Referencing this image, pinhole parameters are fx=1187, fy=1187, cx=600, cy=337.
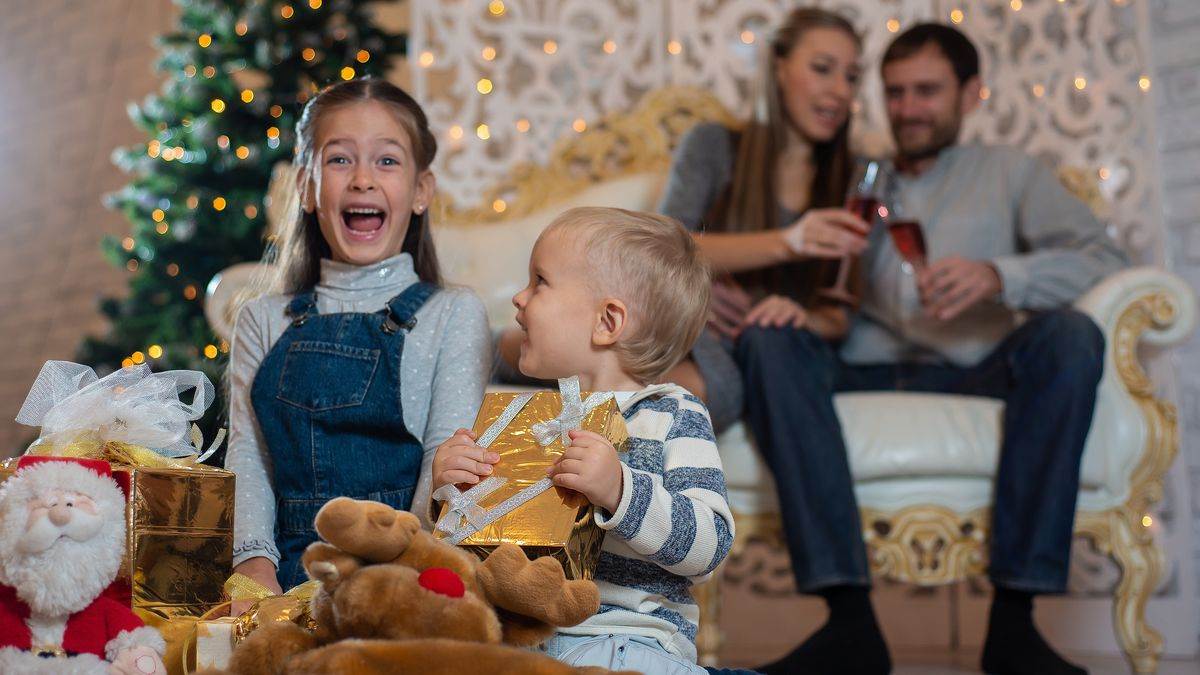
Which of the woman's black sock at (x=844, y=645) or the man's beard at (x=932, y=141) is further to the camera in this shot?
the man's beard at (x=932, y=141)

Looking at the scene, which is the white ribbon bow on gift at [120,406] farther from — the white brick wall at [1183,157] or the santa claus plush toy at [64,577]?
the white brick wall at [1183,157]

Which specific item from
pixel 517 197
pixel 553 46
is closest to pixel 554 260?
pixel 517 197

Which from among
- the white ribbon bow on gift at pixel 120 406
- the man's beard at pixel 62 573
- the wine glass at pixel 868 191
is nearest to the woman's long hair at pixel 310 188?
the white ribbon bow on gift at pixel 120 406

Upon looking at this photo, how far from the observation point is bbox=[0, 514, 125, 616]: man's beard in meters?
0.94

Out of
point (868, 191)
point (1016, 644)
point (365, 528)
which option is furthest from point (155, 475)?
point (1016, 644)

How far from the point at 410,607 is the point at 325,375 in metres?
0.56

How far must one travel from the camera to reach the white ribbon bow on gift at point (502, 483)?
980 millimetres

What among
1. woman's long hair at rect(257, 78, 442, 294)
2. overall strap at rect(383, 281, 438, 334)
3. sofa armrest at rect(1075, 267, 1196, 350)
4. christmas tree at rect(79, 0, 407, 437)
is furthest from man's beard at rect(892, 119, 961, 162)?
overall strap at rect(383, 281, 438, 334)

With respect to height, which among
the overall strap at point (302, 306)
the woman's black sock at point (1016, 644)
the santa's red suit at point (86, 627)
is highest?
the overall strap at point (302, 306)

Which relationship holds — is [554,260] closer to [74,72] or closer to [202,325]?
[202,325]

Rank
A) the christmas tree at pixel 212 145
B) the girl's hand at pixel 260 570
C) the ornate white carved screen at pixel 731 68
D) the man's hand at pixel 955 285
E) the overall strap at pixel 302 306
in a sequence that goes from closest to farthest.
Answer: the girl's hand at pixel 260 570 → the overall strap at pixel 302 306 → the man's hand at pixel 955 285 → the christmas tree at pixel 212 145 → the ornate white carved screen at pixel 731 68

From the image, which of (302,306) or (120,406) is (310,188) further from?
(120,406)

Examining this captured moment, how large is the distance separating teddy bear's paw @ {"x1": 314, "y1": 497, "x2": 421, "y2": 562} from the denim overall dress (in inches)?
18.2

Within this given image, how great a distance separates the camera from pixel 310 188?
4.68 ft
